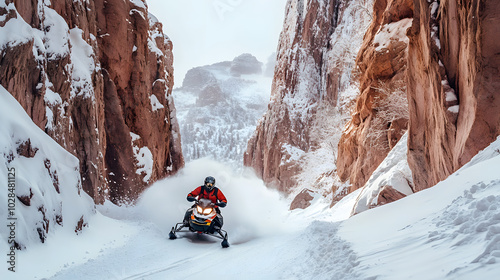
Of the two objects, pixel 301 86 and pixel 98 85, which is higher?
pixel 98 85

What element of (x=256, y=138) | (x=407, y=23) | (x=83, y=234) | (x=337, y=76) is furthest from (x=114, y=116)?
(x=256, y=138)

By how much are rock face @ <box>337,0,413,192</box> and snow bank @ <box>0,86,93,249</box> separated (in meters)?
12.8

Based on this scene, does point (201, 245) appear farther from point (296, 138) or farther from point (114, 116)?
point (296, 138)

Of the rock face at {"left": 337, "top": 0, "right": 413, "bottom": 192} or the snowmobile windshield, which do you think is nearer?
the snowmobile windshield

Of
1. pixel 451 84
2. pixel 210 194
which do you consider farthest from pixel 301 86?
pixel 451 84

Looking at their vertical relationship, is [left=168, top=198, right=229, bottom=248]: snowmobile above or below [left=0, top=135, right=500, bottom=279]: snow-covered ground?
below

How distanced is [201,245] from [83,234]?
10.3 ft

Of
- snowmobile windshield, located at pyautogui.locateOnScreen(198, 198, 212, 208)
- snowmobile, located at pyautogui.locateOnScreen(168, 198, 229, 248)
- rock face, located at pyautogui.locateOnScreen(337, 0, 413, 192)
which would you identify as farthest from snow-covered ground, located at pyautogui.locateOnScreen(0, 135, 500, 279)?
rock face, located at pyautogui.locateOnScreen(337, 0, 413, 192)

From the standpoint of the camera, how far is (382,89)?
15.7 meters

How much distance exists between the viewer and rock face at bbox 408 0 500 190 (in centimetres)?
686

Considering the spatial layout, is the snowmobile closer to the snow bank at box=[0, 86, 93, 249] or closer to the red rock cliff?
the snow bank at box=[0, 86, 93, 249]

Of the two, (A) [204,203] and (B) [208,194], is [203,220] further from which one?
(B) [208,194]

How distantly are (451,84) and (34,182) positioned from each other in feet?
32.3

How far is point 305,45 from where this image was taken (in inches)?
2142
